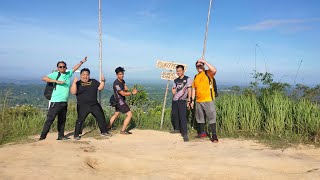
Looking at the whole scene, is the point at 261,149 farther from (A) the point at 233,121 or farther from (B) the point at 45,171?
(B) the point at 45,171

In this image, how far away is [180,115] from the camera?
7520 mm

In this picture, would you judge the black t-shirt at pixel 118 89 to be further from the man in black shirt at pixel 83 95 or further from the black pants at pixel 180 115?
the black pants at pixel 180 115

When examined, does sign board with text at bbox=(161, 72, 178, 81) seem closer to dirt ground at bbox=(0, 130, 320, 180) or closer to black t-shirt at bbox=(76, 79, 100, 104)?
black t-shirt at bbox=(76, 79, 100, 104)

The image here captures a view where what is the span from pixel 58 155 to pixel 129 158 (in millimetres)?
1270

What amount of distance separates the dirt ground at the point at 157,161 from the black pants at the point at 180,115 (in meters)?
0.61

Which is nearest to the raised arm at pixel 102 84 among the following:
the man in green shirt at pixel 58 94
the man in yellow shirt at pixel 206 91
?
the man in green shirt at pixel 58 94

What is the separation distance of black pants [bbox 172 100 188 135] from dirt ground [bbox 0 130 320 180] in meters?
0.61

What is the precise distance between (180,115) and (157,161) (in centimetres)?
243

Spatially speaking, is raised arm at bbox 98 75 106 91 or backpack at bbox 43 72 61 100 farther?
raised arm at bbox 98 75 106 91

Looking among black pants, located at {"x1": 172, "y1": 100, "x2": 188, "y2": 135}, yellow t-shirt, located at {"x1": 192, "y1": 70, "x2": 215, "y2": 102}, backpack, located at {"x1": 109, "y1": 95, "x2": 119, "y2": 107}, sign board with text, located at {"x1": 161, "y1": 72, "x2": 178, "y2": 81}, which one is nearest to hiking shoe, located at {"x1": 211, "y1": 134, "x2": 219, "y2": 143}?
black pants, located at {"x1": 172, "y1": 100, "x2": 188, "y2": 135}

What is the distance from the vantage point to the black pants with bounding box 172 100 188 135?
24.1ft

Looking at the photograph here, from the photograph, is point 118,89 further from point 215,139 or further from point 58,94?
point 215,139

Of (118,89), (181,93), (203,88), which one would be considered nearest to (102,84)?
(118,89)

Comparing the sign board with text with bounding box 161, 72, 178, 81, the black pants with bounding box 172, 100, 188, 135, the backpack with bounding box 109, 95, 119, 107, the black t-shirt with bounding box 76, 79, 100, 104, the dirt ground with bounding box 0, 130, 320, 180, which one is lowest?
the dirt ground with bounding box 0, 130, 320, 180
